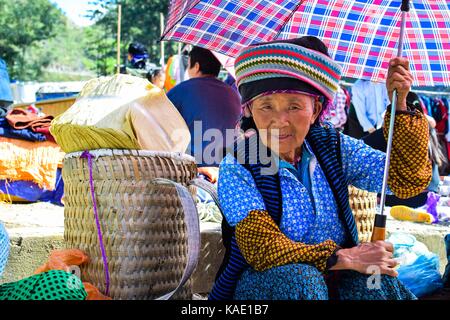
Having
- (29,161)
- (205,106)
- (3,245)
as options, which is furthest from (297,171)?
(29,161)

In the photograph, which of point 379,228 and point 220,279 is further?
point 220,279

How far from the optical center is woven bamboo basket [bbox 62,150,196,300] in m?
2.64

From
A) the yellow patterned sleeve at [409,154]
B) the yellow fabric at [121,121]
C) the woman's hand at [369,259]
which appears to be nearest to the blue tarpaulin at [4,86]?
the yellow fabric at [121,121]

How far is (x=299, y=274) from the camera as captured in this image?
193 centimetres

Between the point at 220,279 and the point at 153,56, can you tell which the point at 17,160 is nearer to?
the point at 220,279

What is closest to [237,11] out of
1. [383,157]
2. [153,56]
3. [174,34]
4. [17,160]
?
[174,34]

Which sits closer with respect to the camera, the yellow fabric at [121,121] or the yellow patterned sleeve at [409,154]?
the yellow patterned sleeve at [409,154]

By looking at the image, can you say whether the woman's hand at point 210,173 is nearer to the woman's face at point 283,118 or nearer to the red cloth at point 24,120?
the red cloth at point 24,120

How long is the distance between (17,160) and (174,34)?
2508mm

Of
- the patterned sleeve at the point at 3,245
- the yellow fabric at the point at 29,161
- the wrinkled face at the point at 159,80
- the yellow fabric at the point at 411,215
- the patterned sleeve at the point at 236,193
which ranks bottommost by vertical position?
the yellow fabric at the point at 411,215

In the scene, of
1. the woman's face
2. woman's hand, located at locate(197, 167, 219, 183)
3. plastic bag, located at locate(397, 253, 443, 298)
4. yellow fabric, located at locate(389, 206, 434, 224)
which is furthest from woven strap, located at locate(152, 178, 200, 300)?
yellow fabric, located at locate(389, 206, 434, 224)

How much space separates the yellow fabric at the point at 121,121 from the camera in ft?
8.68

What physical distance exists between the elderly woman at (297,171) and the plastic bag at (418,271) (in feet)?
3.06

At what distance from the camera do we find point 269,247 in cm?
201
